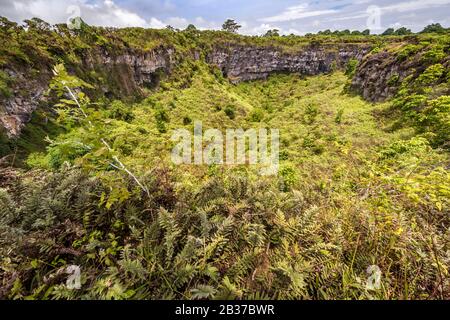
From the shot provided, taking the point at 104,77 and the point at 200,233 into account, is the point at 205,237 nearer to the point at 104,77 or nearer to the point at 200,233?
the point at 200,233

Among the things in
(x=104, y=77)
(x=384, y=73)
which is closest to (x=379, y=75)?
(x=384, y=73)

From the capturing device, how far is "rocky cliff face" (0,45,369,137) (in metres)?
15.3

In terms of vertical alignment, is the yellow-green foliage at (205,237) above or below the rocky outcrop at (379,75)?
below

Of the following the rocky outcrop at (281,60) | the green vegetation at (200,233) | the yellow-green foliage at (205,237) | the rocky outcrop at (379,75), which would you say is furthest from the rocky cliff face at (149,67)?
the rocky outcrop at (379,75)

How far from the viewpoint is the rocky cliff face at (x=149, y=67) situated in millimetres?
15344

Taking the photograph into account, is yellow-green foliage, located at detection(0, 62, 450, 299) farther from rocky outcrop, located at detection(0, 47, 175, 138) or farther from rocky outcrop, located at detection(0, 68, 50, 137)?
rocky outcrop, located at detection(0, 68, 50, 137)

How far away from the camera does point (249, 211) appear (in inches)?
110

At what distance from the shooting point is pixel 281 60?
174 ft

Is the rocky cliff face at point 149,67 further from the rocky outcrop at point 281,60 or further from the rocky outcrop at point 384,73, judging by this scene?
the rocky outcrop at point 384,73

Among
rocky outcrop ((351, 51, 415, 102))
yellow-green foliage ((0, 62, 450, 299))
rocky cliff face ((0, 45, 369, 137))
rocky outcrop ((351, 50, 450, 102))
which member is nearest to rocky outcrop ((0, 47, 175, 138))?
rocky cliff face ((0, 45, 369, 137))

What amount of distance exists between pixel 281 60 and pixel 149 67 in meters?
34.4

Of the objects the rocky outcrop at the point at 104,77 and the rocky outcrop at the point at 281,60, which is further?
the rocky outcrop at the point at 281,60

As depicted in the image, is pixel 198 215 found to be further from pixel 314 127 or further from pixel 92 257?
pixel 314 127
